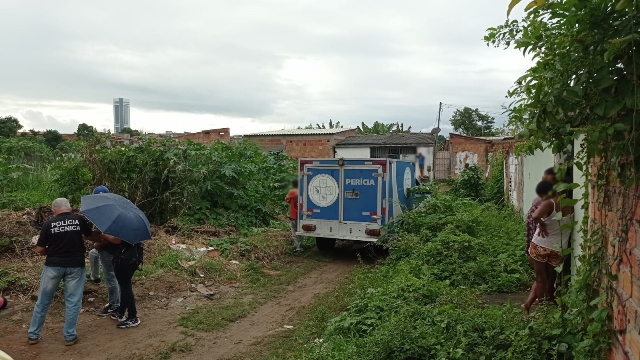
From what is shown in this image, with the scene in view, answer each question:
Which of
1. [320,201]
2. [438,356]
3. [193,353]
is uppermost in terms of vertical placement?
[320,201]

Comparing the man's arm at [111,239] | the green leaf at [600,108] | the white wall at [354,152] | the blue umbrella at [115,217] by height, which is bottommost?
the man's arm at [111,239]

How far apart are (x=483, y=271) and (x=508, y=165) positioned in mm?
9199

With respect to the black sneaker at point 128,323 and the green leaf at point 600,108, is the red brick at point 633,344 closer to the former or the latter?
the green leaf at point 600,108

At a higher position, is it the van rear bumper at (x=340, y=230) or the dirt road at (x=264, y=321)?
the van rear bumper at (x=340, y=230)

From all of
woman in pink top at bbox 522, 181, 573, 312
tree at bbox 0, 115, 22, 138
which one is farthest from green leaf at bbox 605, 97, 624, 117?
tree at bbox 0, 115, 22, 138

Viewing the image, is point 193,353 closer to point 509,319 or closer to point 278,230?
point 509,319

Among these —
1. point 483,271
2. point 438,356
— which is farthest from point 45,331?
point 483,271

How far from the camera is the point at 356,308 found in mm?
6453

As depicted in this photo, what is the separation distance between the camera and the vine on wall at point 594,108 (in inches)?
95.0

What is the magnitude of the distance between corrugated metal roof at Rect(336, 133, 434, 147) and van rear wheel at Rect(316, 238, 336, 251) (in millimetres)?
17805

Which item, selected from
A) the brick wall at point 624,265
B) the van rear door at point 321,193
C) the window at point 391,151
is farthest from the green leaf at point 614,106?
the window at point 391,151

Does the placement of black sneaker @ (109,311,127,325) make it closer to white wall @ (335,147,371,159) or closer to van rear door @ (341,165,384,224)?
van rear door @ (341,165,384,224)

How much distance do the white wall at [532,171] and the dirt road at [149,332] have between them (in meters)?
4.42

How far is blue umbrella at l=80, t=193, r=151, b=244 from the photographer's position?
604 cm
